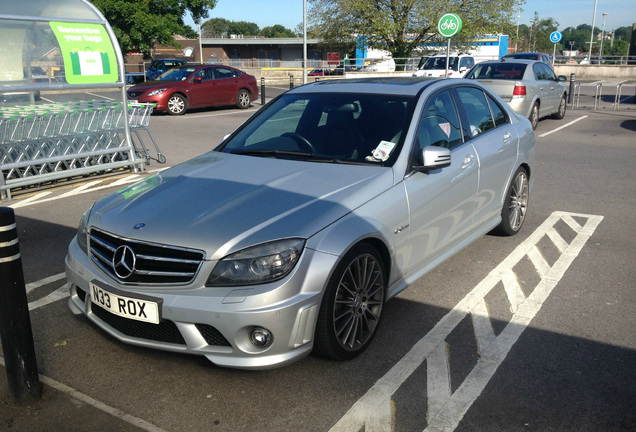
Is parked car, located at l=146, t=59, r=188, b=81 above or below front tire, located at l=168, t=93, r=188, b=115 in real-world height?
above

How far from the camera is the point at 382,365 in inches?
142

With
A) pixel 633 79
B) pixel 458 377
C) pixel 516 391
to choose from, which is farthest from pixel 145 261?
pixel 633 79

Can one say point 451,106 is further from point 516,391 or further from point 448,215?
point 516,391

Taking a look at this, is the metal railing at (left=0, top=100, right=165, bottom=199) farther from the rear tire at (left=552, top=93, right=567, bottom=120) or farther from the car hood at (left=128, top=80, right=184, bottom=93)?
the rear tire at (left=552, top=93, right=567, bottom=120)

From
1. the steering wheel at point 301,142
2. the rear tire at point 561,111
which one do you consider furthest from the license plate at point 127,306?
the rear tire at point 561,111

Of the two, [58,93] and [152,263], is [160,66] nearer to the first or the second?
[58,93]

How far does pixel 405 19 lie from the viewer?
35344 millimetres

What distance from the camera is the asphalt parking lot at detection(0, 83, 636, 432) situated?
122 inches

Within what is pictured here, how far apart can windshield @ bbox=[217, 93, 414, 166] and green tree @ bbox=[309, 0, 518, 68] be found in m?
31.4

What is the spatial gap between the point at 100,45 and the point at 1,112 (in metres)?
1.83

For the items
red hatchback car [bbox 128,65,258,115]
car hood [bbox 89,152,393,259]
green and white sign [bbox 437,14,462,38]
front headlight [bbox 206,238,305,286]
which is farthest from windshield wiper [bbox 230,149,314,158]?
red hatchback car [bbox 128,65,258,115]

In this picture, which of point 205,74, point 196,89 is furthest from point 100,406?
point 205,74

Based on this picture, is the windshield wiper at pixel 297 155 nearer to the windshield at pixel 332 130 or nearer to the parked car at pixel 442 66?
the windshield at pixel 332 130

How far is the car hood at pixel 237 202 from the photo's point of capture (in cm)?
326
